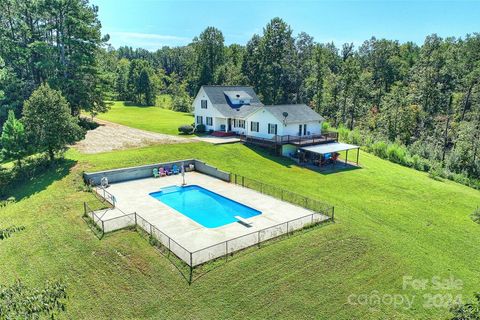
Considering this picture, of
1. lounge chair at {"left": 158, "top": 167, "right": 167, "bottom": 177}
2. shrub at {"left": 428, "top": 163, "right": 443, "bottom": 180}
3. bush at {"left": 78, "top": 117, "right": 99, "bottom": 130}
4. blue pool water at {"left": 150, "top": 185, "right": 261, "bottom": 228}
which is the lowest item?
shrub at {"left": 428, "top": 163, "right": 443, "bottom": 180}

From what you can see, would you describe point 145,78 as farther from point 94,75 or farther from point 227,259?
point 227,259

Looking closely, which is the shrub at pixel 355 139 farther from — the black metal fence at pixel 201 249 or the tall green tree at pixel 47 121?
the tall green tree at pixel 47 121

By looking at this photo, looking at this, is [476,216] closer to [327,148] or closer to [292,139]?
[327,148]

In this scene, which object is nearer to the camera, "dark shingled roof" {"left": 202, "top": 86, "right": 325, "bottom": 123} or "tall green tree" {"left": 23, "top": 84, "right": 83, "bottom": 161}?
"tall green tree" {"left": 23, "top": 84, "right": 83, "bottom": 161}

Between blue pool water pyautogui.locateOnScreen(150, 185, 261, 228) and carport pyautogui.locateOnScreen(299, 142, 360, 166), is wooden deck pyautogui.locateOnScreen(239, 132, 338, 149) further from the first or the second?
blue pool water pyautogui.locateOnScreen(150, 185, 261, 228)

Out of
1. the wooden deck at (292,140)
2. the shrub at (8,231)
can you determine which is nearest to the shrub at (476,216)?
the wooden deck at (292,140)

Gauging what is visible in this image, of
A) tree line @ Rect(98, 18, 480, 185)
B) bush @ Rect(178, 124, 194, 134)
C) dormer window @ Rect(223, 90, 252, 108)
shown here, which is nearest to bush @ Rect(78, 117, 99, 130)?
tree line @ Rect(98, 18, 480, 185)
